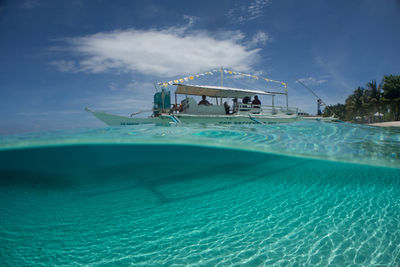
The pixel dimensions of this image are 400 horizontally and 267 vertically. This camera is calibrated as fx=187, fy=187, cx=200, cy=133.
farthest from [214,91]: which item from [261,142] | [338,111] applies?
[338,111]

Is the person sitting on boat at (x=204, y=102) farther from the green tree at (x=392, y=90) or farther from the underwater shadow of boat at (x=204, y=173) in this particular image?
the green tree at (x=392, y=90)

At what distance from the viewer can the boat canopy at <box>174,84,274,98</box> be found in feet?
50.8

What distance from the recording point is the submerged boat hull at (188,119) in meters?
14.6

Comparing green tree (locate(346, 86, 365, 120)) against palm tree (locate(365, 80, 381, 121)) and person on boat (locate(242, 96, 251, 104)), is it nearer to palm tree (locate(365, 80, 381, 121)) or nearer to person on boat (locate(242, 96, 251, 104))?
palm tree (locate(365, 80, 381, 121))

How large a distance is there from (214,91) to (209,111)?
195 centimetres

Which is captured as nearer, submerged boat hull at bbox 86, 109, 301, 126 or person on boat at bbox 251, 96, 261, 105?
submerged boat hull at bbox 86, 109, 301, 126

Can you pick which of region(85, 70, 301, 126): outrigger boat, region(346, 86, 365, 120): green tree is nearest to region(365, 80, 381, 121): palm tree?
region(346, 86, 365, 120): green tree

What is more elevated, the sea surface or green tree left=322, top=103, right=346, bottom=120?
green tree left=322, top=103, right=346, bottom=120

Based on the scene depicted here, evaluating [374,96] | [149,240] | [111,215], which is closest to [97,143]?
[111,215]

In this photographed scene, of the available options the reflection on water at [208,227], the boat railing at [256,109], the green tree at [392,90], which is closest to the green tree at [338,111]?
the green tree at [392,90]

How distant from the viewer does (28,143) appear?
29.8ft

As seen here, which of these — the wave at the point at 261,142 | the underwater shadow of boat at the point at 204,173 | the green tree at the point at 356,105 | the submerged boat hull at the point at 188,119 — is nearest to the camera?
the wave at the point at 261,142

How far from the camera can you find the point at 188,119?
14750mm

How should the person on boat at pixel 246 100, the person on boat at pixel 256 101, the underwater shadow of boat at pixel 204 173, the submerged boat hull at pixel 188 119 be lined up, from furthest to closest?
the person on boat at pixel 256 101, the person on boat at pixel 246 100, the submerged boat hull at pixel 188 119, the underwater shadow of boat at pixel 204 173
